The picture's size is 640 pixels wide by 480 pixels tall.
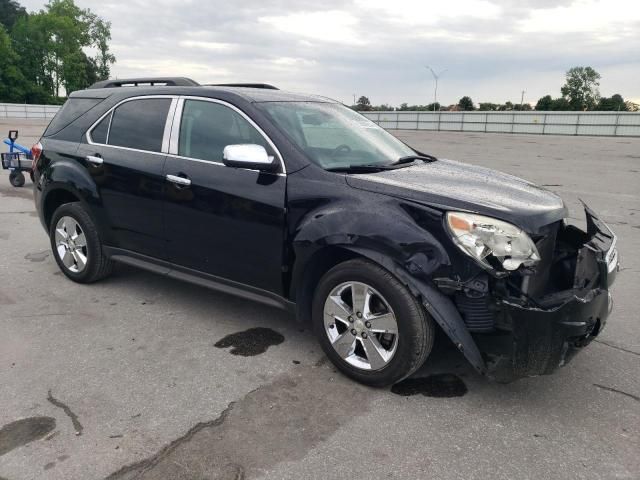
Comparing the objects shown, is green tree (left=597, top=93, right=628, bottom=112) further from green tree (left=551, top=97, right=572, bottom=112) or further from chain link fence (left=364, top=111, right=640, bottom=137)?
chain link fence (left=364, top=111, right=640, bottom=137)

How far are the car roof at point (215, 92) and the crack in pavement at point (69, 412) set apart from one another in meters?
2.25

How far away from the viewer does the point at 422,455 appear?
2.66 metres

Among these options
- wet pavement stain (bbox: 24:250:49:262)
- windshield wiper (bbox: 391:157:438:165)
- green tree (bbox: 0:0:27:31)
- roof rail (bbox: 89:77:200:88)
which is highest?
green tree (bbox: 0:0:27:31)

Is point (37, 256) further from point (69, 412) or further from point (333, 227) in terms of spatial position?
point (333, 227)

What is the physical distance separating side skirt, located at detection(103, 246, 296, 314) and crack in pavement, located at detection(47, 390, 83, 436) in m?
1.26

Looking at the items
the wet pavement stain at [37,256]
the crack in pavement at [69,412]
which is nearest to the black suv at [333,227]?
the wet pavement stain at [37,256]

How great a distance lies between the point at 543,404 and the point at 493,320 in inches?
27.0

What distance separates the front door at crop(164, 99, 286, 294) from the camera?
3.59 m

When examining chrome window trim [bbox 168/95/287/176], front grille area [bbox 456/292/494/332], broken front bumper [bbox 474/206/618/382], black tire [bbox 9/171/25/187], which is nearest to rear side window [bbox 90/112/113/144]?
chrome window trim [bbox 168/95/287/176]

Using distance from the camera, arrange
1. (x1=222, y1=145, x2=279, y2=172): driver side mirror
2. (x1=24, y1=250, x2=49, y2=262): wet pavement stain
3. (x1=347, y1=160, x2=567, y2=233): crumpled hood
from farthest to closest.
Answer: (x1=24, y1=250, x2=49, y2=262): wet pavement stain, (x1=222, y1=145, x2=279, y2=172): driver side mirror, (x1=347, y1=160, x2=567, y2=233): crumpled hood

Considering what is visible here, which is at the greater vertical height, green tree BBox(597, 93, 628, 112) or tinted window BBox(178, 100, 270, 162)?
green tree BBox(597, 93, 628, 112)

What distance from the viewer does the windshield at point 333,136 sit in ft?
12.2

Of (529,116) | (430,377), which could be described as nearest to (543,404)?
(430,377)

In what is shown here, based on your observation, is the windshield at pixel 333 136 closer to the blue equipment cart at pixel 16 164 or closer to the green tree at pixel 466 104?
the blue equipment cart at pixel 16 164
